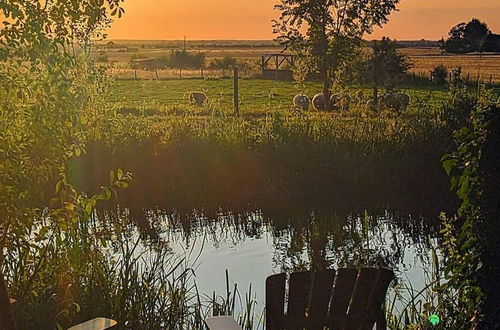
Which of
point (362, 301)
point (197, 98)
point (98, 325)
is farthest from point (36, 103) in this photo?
point (197, 98)

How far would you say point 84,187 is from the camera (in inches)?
391

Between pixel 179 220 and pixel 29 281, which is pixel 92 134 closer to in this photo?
pixel 179 220

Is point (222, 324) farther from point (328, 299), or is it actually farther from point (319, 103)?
point (319, 103)

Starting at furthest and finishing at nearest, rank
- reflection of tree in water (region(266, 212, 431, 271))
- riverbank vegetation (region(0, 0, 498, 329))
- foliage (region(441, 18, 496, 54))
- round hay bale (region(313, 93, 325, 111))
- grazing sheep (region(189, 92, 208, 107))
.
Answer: grazing sheep (region(189, 92, 208, 107)), round hay bale (region(313, 93, 325, 111)), foliage (region(441, 18, 496, 54)), reflection of tree in water (region(266, 212, 431, 271)), riverbank vegetation (region(0, 0, 498, 329))

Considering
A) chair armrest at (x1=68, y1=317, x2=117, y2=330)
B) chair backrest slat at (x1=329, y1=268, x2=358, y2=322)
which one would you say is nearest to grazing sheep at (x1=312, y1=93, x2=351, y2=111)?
chair backrest slat at (x1=329, y1=268, x2=358, y2=322)

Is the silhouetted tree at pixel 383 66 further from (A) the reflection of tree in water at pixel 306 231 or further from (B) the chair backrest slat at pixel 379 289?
(B) the chair backrest slat at pixel 379 289

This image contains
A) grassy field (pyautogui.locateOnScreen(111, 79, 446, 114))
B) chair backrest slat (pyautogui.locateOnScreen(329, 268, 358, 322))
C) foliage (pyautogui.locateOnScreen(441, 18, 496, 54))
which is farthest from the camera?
grassy field (pyautogui.locateOnScreen(111, 79, 446, 114))

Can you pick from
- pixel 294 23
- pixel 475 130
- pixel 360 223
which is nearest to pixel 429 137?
pixel 360 223

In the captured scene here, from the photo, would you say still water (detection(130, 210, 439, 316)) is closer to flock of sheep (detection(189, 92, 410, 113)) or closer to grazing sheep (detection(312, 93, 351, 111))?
flock of sheep (detection(189, 92, 410, 113))

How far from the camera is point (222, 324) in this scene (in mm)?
2887

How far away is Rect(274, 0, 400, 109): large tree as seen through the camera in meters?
18.2

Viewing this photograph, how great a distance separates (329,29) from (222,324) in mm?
16232

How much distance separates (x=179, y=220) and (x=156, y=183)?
1.24 m

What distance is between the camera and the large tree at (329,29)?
18172mm
